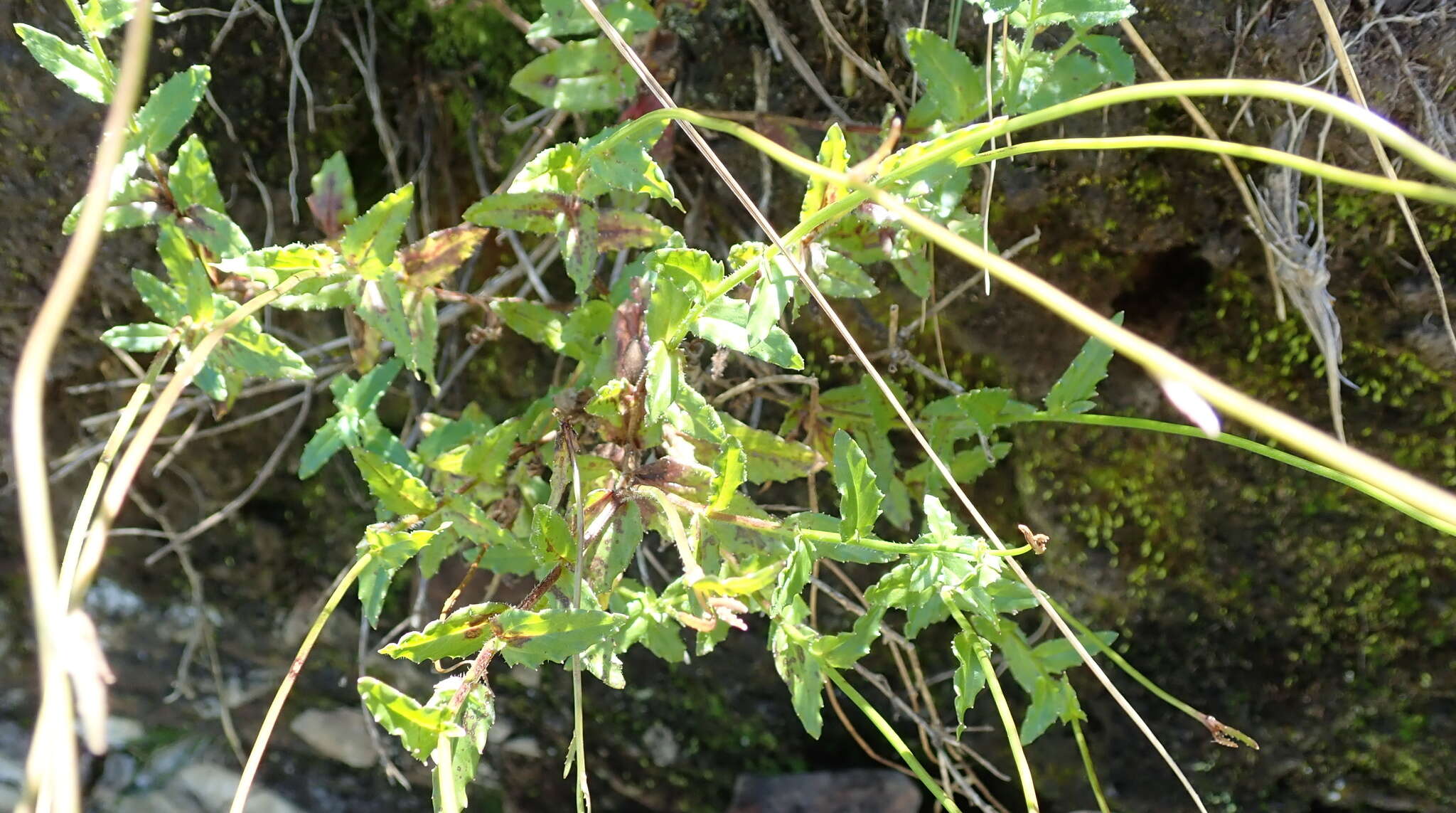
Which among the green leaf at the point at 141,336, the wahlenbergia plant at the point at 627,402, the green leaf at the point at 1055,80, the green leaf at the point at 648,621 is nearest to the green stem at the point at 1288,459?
the wahlenbergia plant at the point at 627,402

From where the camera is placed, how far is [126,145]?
920mm

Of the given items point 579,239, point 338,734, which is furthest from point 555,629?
point 338,734

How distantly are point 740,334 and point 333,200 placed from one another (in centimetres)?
55

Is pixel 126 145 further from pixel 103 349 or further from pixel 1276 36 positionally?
pixel 1276 36

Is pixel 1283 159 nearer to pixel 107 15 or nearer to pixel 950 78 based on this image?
pixel 950 78

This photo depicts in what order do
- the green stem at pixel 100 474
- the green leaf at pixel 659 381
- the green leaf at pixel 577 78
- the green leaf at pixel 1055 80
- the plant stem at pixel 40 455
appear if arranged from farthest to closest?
the green leaf at pixel 577 78
the green leaf at pixel 1055 80
the green leaf at pixel 659 381
the green stem at pixel 100 474
the plant stem at pixel 40 455

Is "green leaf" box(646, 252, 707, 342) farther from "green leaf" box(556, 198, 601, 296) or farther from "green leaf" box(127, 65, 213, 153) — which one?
"green leaf" box(127, 65, 213, 153)

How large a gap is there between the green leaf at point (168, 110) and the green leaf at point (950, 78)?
0.69 metres

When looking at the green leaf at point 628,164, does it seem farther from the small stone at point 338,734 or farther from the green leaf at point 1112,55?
the small stone at point 338,734

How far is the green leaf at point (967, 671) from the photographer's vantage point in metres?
0.84

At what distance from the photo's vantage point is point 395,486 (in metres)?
0.93

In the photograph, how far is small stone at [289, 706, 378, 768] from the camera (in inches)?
73.4

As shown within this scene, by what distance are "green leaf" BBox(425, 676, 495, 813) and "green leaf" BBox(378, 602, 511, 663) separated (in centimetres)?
2

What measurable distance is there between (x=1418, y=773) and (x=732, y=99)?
1.33 meters
